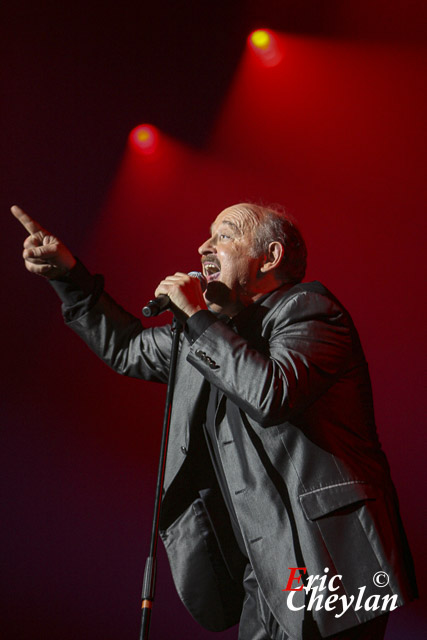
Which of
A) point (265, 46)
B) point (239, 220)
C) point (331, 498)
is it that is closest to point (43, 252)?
point (239, 220)

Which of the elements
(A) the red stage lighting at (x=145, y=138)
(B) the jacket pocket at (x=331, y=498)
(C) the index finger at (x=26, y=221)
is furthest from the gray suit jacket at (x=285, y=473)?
(A) the red stage lighting at (x=145, y=138)

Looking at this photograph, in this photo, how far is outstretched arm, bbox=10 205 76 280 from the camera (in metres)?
1.86

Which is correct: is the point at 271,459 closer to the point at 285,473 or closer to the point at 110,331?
the point at 285,473

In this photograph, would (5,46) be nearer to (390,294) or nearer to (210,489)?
(390,294)

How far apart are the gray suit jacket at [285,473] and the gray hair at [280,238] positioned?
0.20 meters

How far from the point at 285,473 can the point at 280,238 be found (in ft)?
2.87

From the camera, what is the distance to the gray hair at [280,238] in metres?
2.03

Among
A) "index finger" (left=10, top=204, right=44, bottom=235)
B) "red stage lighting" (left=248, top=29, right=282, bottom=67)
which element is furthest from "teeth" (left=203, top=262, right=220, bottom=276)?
"red stage lighting" (left=248, top=29, right=282, bottom=67)

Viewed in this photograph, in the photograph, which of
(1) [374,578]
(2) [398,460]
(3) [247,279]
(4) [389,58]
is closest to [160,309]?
(3) [247,279]

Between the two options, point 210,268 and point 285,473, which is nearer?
point 285,473

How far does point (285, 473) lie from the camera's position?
1505 millimetres

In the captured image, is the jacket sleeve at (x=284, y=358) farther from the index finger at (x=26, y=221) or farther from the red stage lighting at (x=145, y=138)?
the red stage lighting at (x=145, y=138)

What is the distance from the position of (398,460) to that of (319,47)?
2426mm

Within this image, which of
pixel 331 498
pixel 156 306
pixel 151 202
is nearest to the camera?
pixel 331 498
